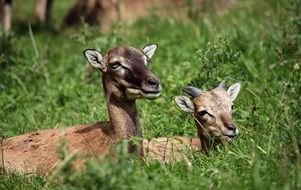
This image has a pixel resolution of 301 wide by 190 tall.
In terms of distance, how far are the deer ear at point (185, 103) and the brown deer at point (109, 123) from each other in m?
0.47

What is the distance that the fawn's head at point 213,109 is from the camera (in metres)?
6.61

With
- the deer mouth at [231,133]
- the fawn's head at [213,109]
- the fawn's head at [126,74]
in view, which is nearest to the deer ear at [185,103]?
the fawn's head at [213,109]

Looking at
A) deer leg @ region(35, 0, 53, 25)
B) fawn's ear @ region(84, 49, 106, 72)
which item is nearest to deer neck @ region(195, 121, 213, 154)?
fawn's ear @ region(84, 49, 106, 72)

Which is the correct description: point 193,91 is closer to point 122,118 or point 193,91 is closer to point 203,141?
point 203,141

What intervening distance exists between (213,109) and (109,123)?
93cm

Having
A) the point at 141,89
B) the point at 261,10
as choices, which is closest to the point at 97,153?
the point at 141,89

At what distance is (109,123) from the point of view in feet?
22.6

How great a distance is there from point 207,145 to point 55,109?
2.67 metres

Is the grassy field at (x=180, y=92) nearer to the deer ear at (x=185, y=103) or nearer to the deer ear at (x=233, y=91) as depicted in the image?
the deer ear at (x=233, y=91)

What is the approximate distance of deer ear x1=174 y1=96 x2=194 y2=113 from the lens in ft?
23.3

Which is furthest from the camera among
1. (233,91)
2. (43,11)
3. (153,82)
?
(43,11)

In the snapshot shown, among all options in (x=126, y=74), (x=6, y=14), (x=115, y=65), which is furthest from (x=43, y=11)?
(x=126, y=74)

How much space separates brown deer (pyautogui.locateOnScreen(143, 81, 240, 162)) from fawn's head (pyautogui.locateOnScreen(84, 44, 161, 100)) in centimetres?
48

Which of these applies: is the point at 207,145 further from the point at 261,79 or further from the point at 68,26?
the point at 68,26
